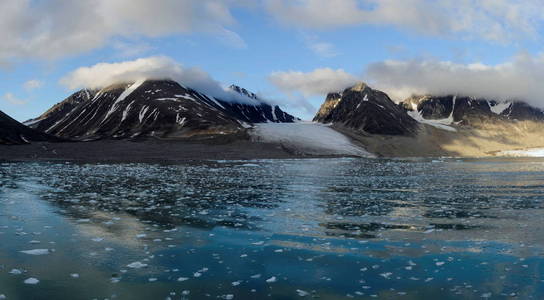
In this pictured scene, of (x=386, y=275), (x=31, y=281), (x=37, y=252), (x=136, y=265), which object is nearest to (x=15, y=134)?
(x=37, y=252)

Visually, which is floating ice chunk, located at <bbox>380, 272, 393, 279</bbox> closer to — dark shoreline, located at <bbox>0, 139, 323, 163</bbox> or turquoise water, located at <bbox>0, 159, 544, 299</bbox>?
turquoise water, located at <bbox>0, 159, 544, 299</bbox>

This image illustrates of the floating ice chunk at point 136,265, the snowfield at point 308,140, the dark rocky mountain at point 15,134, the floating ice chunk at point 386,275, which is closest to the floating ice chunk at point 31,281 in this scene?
the floating ice chunk at point 136,265

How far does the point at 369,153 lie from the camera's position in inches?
5512

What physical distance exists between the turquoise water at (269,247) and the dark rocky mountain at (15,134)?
93896 mm

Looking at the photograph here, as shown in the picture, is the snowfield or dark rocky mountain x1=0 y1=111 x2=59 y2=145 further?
the snowfield

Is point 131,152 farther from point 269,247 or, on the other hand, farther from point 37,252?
point 269,247

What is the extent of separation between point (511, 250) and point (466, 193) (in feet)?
56.3

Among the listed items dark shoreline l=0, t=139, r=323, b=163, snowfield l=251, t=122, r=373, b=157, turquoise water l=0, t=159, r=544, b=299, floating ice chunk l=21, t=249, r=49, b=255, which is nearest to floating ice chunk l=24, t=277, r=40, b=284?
turquoise water l=0, t=159, r=544, b=299

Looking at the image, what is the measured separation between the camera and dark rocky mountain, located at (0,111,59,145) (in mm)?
107600

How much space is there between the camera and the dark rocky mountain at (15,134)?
353ft

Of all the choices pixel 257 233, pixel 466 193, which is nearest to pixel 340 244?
pixel 257 233

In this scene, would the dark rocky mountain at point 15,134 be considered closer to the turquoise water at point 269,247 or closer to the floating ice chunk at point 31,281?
the turquoise water at point 269,247

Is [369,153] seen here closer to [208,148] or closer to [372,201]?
[208,148]

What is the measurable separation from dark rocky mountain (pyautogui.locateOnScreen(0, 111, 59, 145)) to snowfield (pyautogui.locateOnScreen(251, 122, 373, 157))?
63010mm
